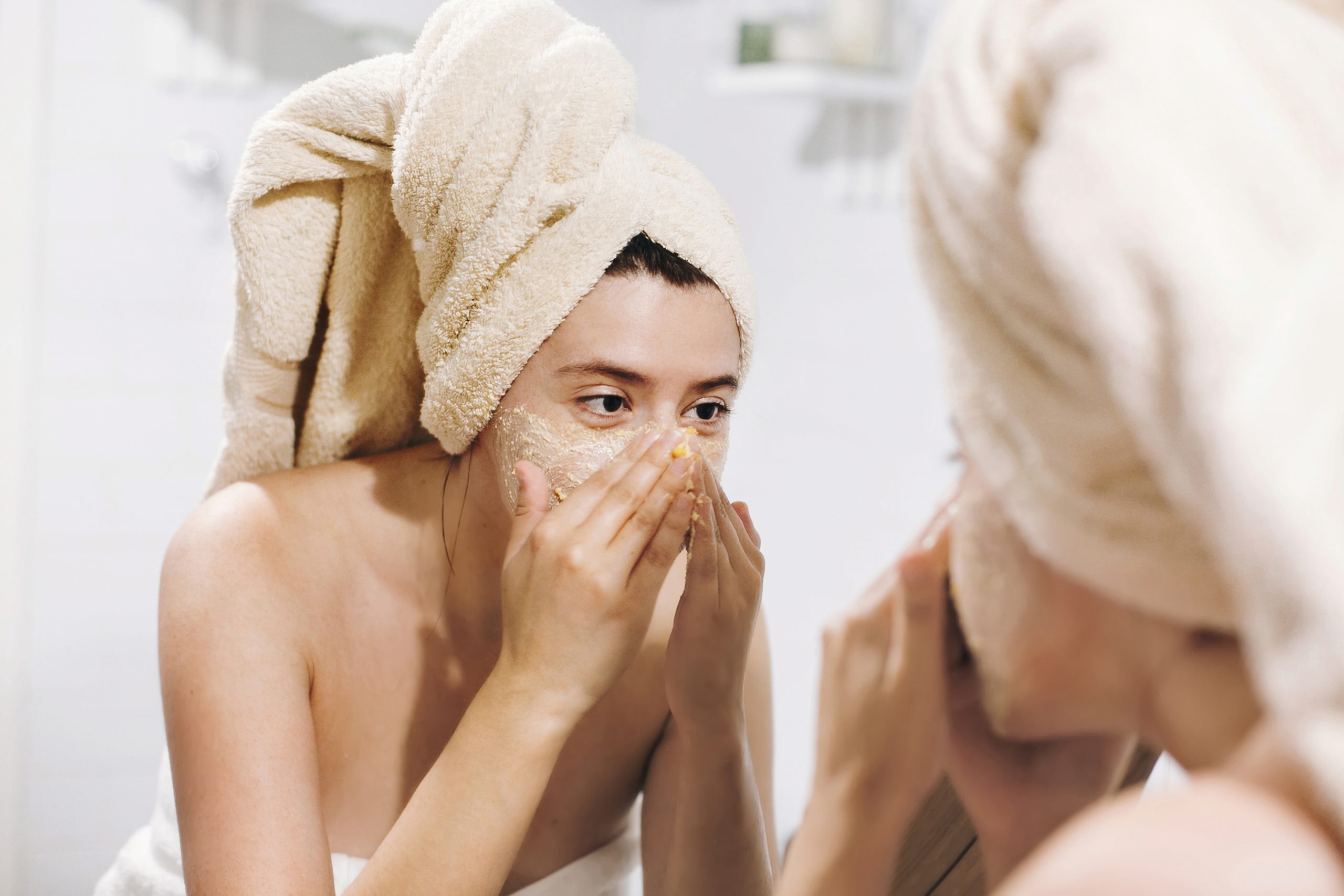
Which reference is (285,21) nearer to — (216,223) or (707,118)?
(216,223)

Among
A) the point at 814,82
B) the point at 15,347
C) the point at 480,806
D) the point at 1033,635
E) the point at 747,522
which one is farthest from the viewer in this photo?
the point at 814,82

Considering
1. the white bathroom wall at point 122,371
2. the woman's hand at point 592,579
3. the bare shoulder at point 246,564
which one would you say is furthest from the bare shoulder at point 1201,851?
the white bathroom wall at point 122,371

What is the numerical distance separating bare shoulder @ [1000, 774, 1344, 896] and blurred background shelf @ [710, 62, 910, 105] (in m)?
1.48

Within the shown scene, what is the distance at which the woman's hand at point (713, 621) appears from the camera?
0.68 metres

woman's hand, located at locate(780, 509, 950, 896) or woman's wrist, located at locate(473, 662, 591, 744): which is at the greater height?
woman's hand, located at locate(780, 509, 950, 896)

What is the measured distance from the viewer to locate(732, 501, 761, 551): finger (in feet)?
2.41

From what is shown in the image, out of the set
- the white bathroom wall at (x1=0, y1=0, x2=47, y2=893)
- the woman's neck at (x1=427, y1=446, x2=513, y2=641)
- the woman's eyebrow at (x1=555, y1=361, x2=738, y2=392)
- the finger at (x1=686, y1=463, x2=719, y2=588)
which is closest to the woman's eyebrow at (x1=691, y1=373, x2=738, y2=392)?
the woman's eyebrow at (x1=555, y1=361, x2=738, y2=392)

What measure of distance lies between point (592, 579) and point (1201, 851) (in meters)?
0.41

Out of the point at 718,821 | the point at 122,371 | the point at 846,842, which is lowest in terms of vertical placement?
the point at 122,371

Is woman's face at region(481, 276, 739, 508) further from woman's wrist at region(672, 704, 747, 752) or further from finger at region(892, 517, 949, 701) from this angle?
finger at region(892, 517, 949, 701)

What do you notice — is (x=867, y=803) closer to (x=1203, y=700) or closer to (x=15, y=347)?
(x=1203, y=700)

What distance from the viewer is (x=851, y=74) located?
164 cm

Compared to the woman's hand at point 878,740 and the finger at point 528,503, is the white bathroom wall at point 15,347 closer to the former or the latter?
Answer: the finger at point 528,503

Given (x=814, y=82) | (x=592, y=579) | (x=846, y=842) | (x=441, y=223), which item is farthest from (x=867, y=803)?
(x=814, y=82)
